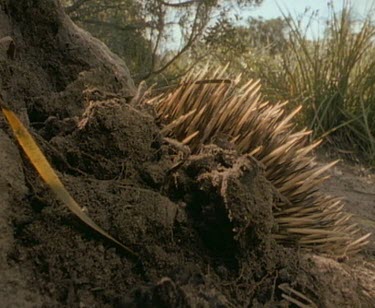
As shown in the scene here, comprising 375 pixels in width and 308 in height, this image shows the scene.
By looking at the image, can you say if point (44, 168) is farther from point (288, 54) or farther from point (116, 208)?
Result: point (288, 54)

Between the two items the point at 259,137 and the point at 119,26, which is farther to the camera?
the point at 119,26

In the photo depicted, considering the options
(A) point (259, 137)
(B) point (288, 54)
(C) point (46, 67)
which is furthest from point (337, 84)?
(C) point (46, 67)

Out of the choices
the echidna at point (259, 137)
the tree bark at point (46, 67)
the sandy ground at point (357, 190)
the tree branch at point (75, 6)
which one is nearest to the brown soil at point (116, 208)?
the tree bark at point (46, 67)

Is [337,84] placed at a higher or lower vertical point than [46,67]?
higher

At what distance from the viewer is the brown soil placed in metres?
2.99

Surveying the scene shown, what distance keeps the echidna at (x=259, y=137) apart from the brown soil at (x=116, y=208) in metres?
0.17

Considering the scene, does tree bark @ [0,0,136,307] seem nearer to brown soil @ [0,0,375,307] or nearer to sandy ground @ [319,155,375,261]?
brown soil @ [0,0,375,307]

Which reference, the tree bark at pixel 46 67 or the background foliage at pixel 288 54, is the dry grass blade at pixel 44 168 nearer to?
the tree bark at pixel 46 67

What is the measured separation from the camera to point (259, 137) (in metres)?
4.01

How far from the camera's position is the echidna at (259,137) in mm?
3887

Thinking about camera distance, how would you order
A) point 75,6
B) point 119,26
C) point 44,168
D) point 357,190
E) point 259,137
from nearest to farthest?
point 44,168 < point 259,137 < point 357,190 < point 75,6 < point 119,26

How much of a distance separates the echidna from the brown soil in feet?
0.56

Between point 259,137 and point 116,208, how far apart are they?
1083 mm

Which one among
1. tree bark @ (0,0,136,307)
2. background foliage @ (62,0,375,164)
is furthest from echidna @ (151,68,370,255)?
background foliage @ (62,0,375,164)
